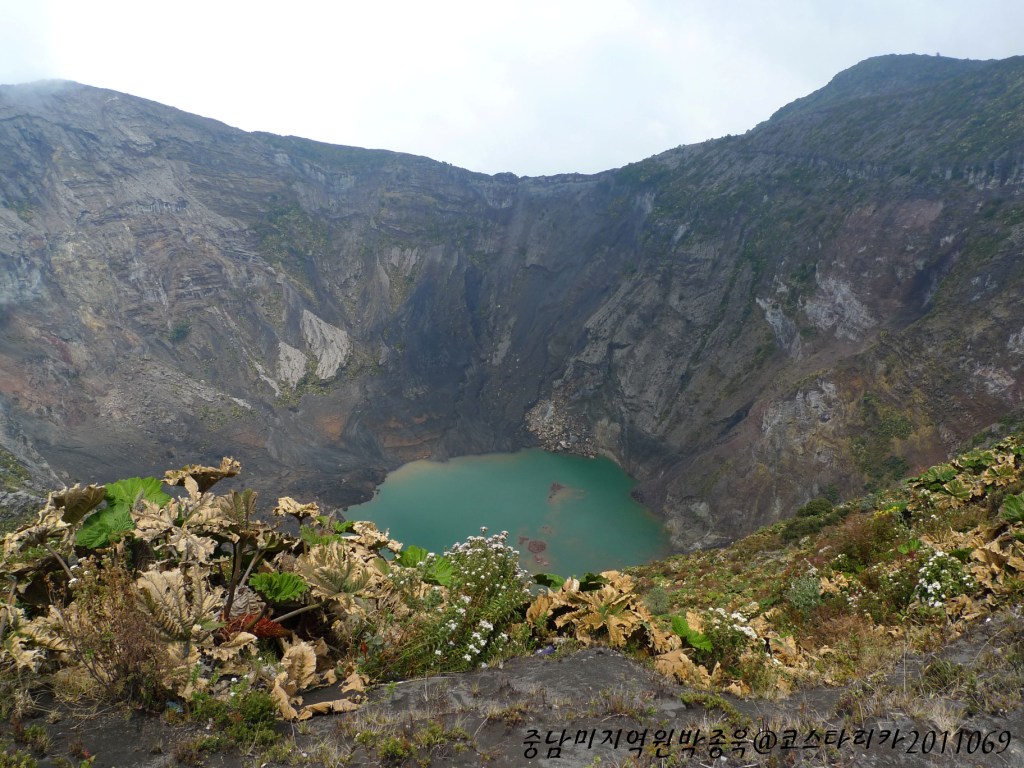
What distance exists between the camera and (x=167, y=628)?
115 inches

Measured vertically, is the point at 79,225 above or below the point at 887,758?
above

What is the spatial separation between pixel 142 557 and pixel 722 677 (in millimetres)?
4379

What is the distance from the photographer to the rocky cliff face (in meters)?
24.2

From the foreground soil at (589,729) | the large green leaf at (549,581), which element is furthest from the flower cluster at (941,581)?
the large green leaf at (549,581)

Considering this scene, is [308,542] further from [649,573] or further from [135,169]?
[135,169]

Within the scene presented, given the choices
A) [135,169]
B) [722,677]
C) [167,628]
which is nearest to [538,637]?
[722,677]

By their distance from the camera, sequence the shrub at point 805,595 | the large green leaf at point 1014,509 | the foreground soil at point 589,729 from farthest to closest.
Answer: the shrub at point 805,595 → the large green leaf at point 1014,509 → the foreground soil at point 589,729

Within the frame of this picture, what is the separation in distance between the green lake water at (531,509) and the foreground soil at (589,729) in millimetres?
20236

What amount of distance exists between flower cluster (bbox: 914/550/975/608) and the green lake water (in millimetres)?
18725

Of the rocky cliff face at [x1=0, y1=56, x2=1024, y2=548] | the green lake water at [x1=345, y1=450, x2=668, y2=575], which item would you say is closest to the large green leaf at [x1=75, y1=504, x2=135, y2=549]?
the green lake water at [x1=345, y1=450, x2=668, y2=575]

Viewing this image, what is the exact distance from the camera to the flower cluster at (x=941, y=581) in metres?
4.57

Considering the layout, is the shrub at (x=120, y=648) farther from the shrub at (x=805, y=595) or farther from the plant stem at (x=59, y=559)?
the shrub at (x=805, y=595)

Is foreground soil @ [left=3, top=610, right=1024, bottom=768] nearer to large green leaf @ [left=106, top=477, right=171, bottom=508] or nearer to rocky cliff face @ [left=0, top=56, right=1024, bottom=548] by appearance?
large green leaf @ [left=106, top=477, right=171, bottom=508]

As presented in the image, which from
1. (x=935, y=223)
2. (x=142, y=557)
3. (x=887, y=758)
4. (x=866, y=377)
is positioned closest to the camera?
(x=887, y=758)
